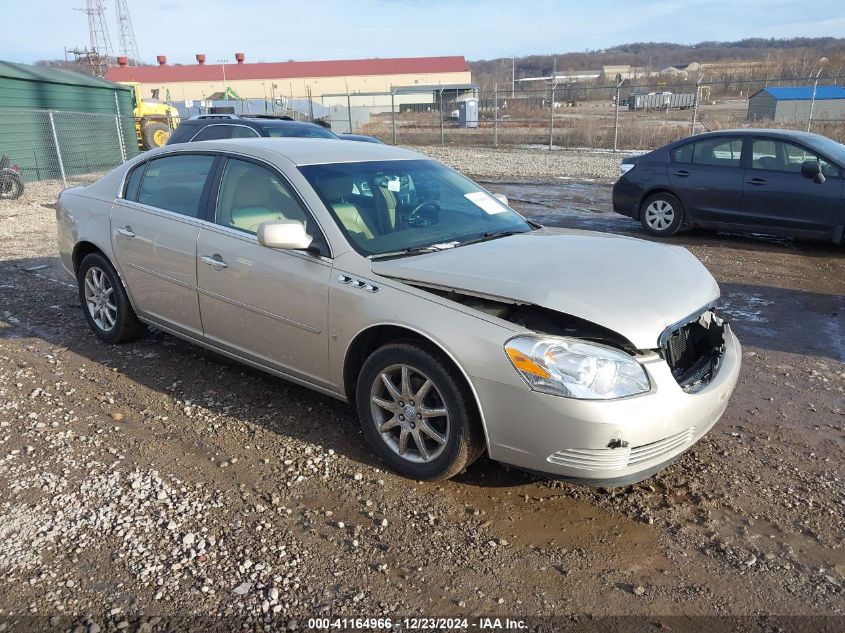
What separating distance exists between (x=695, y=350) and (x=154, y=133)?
941 inches

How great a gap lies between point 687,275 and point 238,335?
2677 millimetres

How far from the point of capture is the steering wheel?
13.7 feet

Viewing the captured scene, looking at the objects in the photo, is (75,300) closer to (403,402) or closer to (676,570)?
(403,402)

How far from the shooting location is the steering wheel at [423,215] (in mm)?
4172

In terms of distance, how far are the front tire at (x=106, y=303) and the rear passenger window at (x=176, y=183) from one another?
739 mm

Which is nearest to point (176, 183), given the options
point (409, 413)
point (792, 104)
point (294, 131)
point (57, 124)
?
point (409, 413)

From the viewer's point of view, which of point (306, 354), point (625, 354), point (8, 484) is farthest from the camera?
point (306, 354)

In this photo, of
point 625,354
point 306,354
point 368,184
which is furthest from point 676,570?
point 368,184

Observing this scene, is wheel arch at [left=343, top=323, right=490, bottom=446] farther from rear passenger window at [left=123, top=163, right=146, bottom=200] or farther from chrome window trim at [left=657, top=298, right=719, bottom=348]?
rear passenger window at [left=123, top=163, right=146, bottom=200]

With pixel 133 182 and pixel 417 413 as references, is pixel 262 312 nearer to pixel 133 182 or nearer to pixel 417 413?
pixel 417 413

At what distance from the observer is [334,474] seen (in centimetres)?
362

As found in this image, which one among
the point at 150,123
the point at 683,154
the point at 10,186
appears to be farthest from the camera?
the point at 150,123

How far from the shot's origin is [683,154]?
9.80 meters

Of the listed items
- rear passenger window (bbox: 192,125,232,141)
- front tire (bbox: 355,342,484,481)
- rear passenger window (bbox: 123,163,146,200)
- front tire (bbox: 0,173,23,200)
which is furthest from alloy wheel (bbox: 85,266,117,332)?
front tire (bbox: 0,173,23,200)
